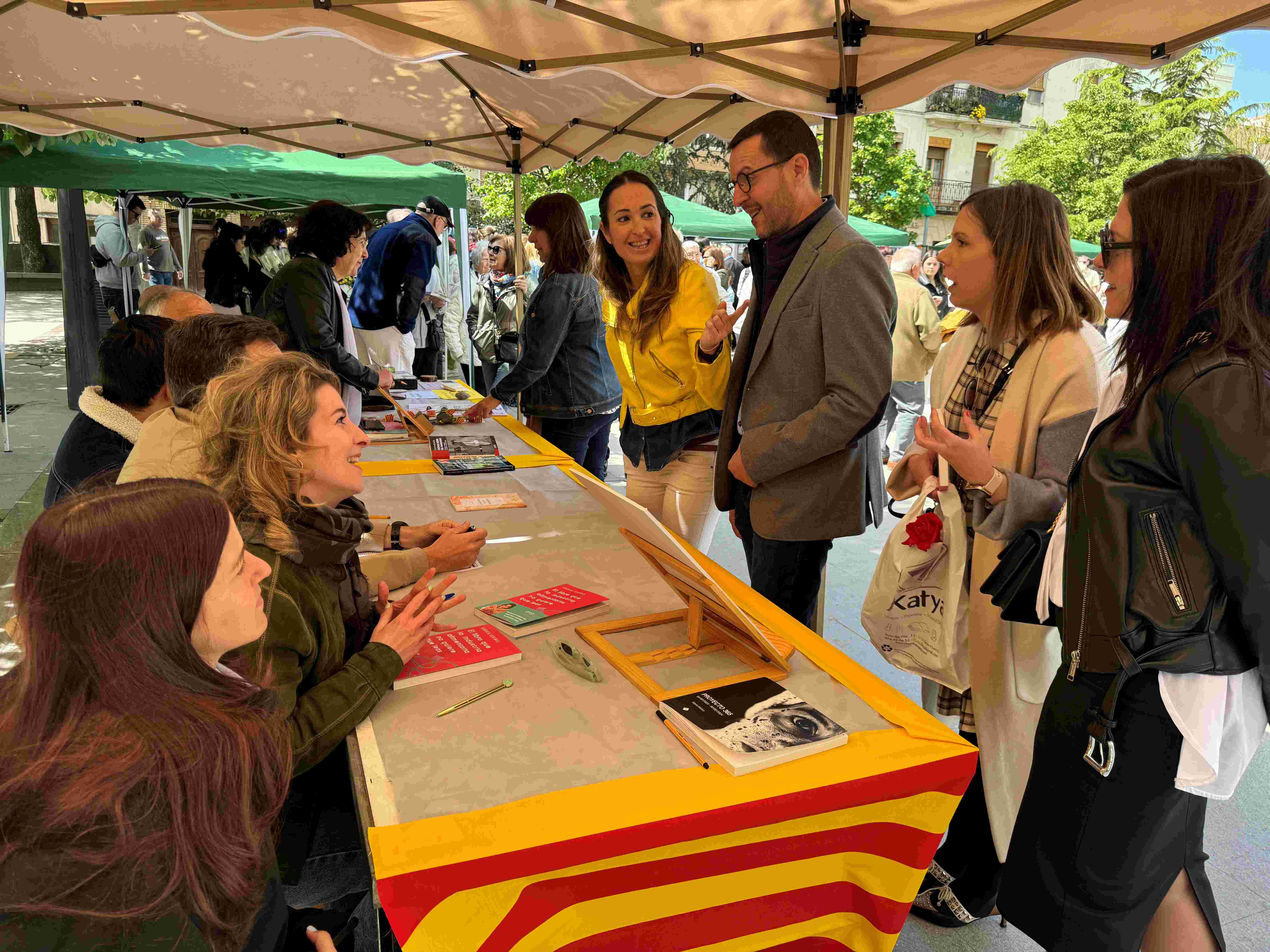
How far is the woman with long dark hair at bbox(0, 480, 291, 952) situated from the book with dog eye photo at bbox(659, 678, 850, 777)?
59 centimetres

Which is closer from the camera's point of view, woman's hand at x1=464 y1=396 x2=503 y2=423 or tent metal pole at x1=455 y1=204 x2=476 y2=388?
woman's hand at x1=464 y1=396 x2=503 y2=423

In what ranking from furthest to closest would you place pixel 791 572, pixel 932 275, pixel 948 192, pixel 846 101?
1. pixel 948 192
2. pixel 932 275
3. pixel 846 101
4. pixel 791 572

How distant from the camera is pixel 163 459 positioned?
1.86 m

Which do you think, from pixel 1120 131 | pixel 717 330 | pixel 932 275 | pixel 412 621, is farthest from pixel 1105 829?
pixel 1120 131

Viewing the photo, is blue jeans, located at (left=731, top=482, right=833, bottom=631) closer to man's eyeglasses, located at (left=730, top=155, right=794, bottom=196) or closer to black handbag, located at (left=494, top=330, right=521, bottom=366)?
man's eyeglasses, located at (left=730, top=155, right=794, bottom=196)

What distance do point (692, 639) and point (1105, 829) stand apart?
2.38 ft

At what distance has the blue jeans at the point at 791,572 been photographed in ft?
7.18

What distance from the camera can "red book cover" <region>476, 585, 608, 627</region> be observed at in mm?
1724

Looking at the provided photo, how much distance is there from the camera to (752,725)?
4.21ft

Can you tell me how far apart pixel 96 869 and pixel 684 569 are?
913mm

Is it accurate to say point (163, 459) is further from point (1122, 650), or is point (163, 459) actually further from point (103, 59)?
point (103, 59)

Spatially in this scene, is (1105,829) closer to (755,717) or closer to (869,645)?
(755,717)

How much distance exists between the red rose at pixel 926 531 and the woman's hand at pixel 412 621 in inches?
40.7

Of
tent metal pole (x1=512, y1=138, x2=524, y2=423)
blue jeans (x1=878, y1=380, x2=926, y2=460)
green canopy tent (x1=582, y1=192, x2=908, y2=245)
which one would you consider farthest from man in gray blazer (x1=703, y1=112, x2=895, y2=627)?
green canopy tent (x1=582, y1=192, x2=908, y2=245)
